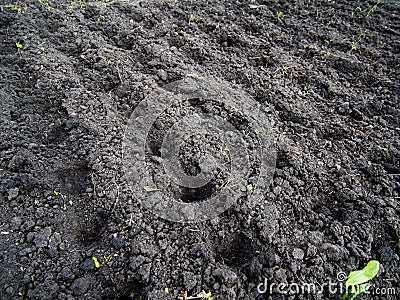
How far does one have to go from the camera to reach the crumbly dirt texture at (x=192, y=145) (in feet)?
5.51

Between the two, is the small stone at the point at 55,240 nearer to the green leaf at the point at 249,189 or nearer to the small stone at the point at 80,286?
the small stone at the point at 80,286

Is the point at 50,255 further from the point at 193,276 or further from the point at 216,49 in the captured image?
the point at 216,49

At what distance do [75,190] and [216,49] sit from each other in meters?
1.62

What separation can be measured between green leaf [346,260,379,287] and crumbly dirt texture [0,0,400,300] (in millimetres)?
124

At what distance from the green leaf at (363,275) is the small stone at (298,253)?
0.23 m

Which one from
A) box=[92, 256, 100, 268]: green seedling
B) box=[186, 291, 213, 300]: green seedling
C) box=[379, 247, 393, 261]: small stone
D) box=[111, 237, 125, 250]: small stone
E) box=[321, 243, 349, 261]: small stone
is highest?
box=[379, 247, 393, 261]: small stone

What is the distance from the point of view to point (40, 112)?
2.32m

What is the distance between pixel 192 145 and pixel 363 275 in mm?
1164

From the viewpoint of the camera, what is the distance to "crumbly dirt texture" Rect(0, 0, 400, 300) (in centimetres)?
168

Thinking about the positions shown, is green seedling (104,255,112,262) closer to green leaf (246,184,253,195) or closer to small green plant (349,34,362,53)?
green leaf (246,184,253,195)

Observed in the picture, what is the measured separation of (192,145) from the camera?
214 centimetres

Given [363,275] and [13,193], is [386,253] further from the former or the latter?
[13,193]

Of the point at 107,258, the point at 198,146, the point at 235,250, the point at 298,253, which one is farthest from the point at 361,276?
the point at 107,258

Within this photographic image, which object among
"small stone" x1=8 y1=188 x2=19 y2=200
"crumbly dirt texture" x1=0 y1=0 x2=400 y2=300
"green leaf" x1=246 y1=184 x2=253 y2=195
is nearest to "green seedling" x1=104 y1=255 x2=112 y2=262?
"crumbly dirt texture" x1=0 y1=0 x2=400 y2=300
